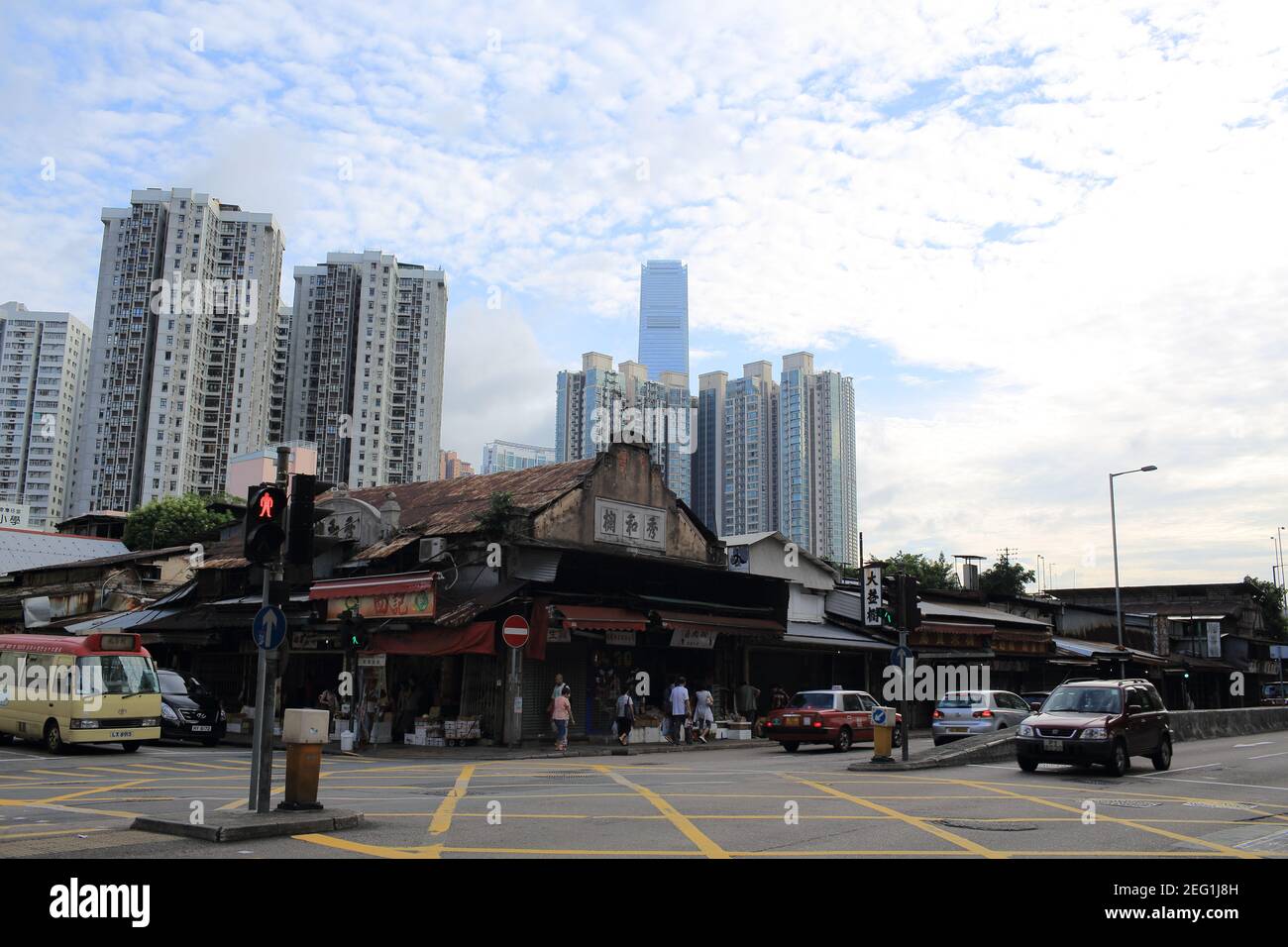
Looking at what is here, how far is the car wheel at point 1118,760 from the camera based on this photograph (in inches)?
701

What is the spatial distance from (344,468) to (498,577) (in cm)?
10122

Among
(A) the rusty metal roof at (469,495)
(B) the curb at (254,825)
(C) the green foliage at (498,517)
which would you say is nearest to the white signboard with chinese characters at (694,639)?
(A) the rusty metal roof at (469,495)

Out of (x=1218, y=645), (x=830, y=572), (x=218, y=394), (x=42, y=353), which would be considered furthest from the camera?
(x=42, y=353)

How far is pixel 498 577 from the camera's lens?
87.5ft

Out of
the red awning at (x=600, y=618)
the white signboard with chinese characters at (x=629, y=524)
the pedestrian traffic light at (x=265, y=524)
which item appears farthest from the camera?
the white signboard with chinese characters at (x=629, y=524)

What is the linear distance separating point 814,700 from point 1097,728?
30.0 feet

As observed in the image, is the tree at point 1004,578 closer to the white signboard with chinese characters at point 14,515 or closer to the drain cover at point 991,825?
the drain cover at point 991,825

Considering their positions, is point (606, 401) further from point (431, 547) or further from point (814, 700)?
point (814, 700)

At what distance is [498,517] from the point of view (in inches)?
1047

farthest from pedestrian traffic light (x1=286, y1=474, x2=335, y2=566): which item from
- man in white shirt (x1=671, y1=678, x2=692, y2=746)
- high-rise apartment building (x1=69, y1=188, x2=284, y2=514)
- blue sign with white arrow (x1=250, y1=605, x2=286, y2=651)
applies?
high-rise apartment building (x1=69, y1=188, x2=284, y2=514)

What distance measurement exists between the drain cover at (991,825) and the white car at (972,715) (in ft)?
49.1

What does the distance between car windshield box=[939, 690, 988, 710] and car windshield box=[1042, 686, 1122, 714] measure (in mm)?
7253

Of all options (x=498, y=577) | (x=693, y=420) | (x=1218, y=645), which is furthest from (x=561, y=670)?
(x=693, y=420)
